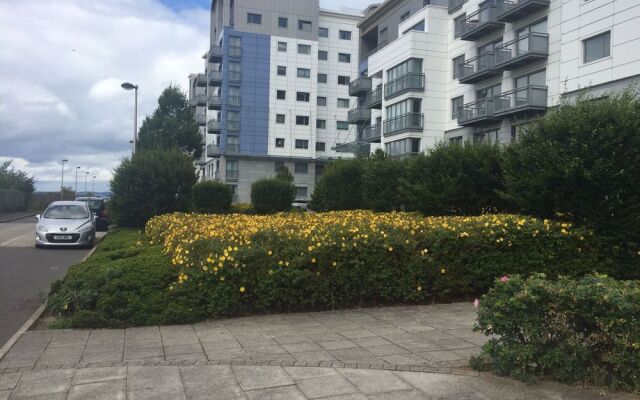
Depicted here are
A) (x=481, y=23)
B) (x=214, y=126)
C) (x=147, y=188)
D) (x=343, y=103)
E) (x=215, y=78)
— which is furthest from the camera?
(x=343, y=103)

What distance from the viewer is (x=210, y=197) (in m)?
20.8

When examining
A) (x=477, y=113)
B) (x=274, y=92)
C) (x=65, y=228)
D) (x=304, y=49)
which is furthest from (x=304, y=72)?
(x=65, y=228)

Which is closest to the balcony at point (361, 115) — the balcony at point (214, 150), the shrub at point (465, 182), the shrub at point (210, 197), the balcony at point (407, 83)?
the balcony at point (407, 83)

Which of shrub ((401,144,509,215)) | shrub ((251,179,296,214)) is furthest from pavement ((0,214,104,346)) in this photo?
shrub ((401,144,509,215))

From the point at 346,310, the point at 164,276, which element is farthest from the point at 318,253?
the point at 164,276

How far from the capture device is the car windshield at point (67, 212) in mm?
18156

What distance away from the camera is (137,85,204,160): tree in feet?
181

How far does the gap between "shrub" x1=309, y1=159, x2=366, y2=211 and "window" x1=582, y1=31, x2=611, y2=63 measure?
39.1 ft

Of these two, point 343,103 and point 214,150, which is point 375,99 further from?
point 214,150

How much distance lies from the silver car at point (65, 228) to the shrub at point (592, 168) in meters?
13.2

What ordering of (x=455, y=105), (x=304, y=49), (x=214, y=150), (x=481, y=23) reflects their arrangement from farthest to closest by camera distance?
(x=304, y=49) → (x=214, y=150) → (x=455, y=105) → (x=481, y=23)

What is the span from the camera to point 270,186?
878 inches

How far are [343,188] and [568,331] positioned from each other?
17.2m

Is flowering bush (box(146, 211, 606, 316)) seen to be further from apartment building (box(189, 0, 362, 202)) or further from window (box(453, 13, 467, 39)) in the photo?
apartment building (box(189, 0, 362, 202))
